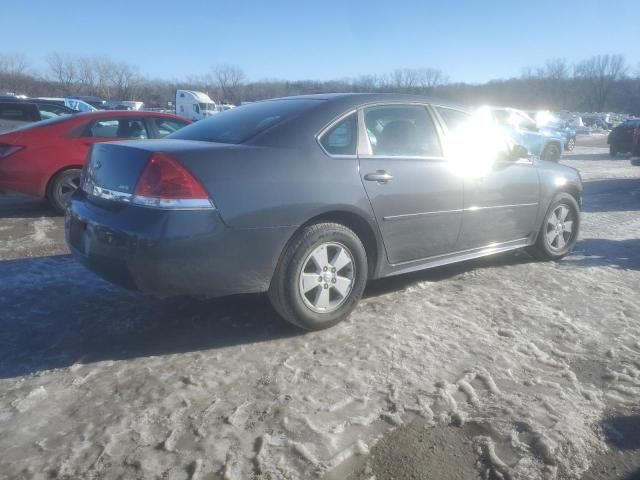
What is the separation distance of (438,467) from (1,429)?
1.85 meters

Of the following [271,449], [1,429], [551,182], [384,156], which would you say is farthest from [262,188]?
[551,182]

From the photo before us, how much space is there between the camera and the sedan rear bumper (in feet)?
8.96

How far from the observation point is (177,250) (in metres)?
2.74

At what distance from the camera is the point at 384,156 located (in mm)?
3555

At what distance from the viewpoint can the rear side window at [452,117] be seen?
4051 millimetres

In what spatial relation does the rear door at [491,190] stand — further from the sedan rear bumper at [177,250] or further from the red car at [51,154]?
the red car at [51,154]

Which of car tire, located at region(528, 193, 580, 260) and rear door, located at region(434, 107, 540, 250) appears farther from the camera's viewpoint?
car tire, located at region(528, 193, 580, 260)

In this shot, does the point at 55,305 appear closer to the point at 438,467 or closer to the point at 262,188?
the point at 262,188

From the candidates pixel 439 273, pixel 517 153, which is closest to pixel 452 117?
pixel 517 153

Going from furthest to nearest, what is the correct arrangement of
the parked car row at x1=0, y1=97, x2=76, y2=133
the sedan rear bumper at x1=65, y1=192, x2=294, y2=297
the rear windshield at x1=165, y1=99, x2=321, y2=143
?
the parked car row at x1=0, y1=97, x2=76, y2=133
the rear windshield at x1=165, y1=99, x2=321, y2=143
the sedan rear bumper at x1=65, y1=192, x2=294, y2=297

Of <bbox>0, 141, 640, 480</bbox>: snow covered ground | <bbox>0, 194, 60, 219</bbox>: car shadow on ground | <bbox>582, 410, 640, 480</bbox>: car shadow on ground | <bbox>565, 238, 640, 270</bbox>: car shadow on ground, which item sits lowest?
<bbox>0, 194, 60, 219</bbox>: car shadow on ground

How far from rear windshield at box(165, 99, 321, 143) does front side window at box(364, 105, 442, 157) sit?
439 mm

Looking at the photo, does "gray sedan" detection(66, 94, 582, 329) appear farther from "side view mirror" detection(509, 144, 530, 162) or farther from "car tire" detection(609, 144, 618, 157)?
"car tire" detection(609, 144, 618, 157)

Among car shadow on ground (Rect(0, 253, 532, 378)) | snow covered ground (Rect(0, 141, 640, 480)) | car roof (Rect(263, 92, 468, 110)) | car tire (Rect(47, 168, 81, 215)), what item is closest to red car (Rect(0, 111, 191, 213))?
car tire (Rect(47, 168, 81, 215))
